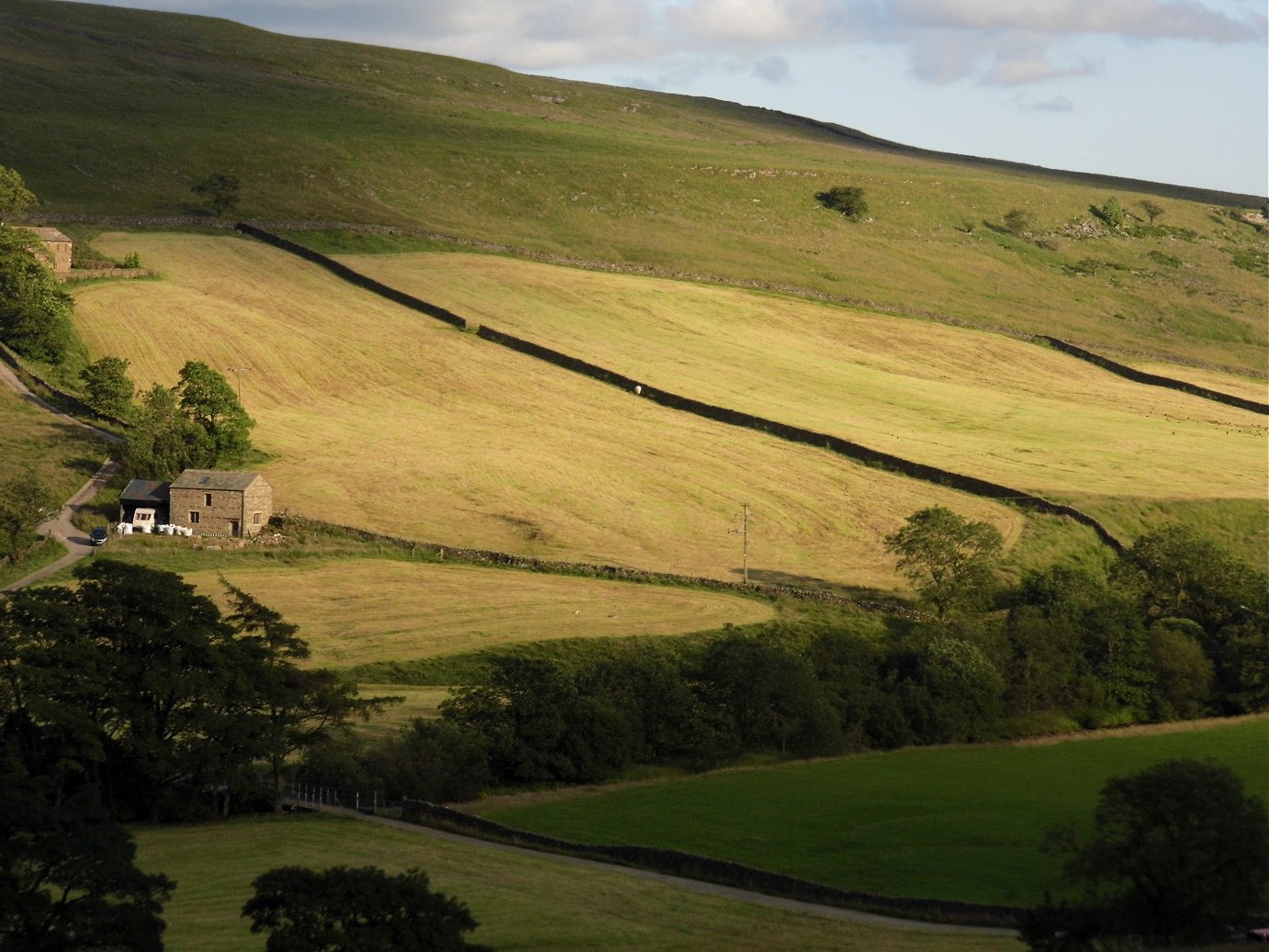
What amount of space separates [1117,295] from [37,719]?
12760cm

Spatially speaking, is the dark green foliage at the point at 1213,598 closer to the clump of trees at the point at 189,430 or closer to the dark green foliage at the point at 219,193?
the clump of trees at the point at 189,430

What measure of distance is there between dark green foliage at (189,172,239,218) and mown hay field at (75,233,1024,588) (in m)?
20.1

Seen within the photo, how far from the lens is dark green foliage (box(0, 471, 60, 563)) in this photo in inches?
2805

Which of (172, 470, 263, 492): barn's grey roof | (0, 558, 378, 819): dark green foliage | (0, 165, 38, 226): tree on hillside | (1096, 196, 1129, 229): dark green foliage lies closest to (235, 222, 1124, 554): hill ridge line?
(0, 165, 38, 226): tree on hillside

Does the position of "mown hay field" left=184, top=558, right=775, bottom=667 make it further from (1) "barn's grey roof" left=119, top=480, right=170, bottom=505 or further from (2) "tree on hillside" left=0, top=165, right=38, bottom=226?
(2) "tree on hillside" left=0, top=165, right=38, bottom=226

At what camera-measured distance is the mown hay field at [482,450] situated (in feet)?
267

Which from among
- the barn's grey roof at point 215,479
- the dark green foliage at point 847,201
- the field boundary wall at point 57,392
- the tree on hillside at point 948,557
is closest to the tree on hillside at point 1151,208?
the dark green foliage at point 847,201

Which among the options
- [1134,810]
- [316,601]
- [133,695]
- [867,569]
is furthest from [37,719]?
[867,569]

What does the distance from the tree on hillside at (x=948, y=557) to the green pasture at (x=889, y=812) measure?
12.9 meters

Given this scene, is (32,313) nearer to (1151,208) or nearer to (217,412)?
(217,412)

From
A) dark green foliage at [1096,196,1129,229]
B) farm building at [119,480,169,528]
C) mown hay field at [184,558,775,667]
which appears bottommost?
mown hay field at [184,558,775,667]

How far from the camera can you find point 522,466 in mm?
90000

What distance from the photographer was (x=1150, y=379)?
416 ft

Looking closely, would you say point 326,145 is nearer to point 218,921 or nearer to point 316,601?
point 316,601
